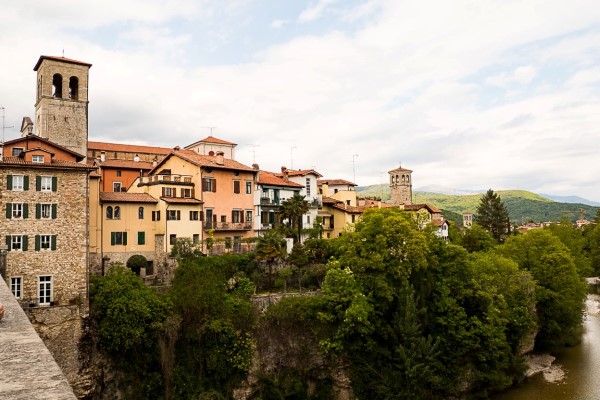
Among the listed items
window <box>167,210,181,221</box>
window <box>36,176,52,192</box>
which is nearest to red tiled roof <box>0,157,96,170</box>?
window <box>36,176,52,192</box>

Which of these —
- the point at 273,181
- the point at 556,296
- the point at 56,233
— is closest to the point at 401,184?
the point at 273,181

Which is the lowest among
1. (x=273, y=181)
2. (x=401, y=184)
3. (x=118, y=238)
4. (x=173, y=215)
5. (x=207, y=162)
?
(x=118, y=238)

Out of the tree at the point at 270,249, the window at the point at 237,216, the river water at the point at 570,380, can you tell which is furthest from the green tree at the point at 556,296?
the window at the point at 237,216

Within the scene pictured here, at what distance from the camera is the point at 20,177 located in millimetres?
29266

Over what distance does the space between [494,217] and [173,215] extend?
60.4 metres

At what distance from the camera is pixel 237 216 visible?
4794cm

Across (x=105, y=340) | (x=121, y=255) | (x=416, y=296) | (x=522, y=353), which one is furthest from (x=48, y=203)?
(x=522, y=353)

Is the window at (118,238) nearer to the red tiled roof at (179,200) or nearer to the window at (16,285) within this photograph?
the red tiled roof at (179,200)

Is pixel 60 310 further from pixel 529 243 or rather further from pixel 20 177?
pixel 529 243

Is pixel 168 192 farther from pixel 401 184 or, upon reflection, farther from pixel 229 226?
pixel 401 184

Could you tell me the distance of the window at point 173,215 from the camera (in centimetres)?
4219

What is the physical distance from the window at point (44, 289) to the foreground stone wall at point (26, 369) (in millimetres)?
23522

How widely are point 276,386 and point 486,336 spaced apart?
16.5 m

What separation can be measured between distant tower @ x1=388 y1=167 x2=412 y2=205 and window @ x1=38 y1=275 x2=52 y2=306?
70.7 meters
